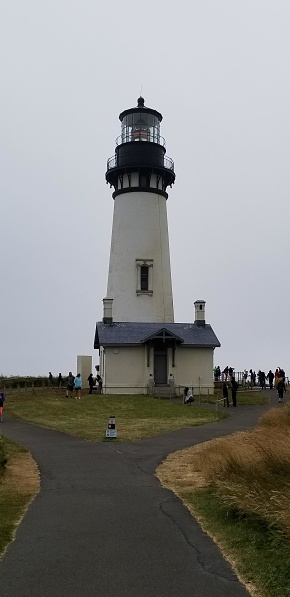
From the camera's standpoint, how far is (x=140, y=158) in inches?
1681

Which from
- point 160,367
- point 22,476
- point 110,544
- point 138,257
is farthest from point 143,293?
point 110,544

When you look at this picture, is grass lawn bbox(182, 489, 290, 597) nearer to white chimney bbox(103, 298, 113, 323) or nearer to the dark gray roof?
the dark gray roof

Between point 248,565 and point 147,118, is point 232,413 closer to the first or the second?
point 248,565

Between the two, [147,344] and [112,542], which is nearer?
[112,542]

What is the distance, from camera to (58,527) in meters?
8.83

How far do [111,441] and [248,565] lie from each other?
1215cm

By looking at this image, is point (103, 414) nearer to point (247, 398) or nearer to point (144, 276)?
point (247, 398)

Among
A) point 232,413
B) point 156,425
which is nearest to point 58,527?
point 156,425

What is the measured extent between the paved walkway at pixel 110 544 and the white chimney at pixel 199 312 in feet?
92.9

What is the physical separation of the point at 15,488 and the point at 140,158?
33.7m

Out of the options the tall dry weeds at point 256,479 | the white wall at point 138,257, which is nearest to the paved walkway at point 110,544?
the tall dry weeds at point 256,479

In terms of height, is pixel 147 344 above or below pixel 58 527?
above

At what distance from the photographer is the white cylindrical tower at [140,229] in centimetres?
4228

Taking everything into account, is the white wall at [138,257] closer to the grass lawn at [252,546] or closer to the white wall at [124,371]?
the white wall at [124,371]
